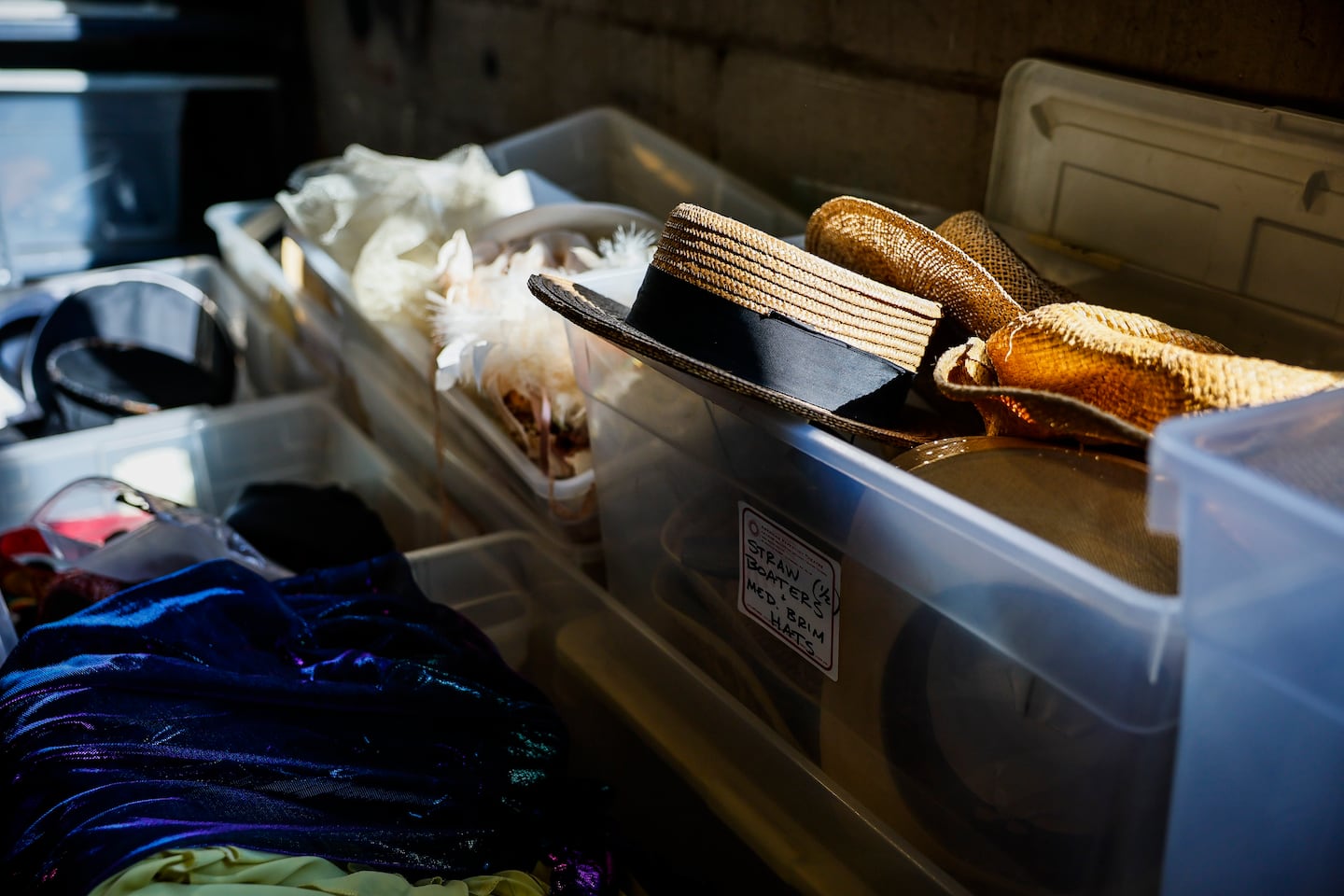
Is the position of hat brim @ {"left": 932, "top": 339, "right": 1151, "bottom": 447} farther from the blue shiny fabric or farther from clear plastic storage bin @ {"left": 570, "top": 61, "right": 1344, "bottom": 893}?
the blue shiny fabric

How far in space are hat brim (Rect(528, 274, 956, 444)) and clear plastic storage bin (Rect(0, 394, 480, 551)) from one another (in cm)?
43

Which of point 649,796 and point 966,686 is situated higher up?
point 966,686

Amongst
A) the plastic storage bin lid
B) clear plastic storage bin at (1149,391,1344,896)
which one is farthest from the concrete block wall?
clear plastic storage bin at (1149,391,1344,896)

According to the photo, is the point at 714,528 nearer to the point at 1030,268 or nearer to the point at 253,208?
the point at 1030,268

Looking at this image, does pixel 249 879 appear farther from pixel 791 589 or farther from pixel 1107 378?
pixel 1107 378

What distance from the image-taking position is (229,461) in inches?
53.7

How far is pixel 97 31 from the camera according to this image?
79.1 inches

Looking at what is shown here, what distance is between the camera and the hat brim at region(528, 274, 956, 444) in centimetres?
65

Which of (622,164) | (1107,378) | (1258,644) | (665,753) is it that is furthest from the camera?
(622,164)

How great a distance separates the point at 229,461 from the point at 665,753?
2.67 feet

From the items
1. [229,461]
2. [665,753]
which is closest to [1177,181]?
[665,753]

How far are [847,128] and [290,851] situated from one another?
36.9 inches

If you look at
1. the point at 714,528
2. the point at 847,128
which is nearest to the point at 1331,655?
the point at 714,528

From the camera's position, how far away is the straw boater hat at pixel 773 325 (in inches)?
26.7
